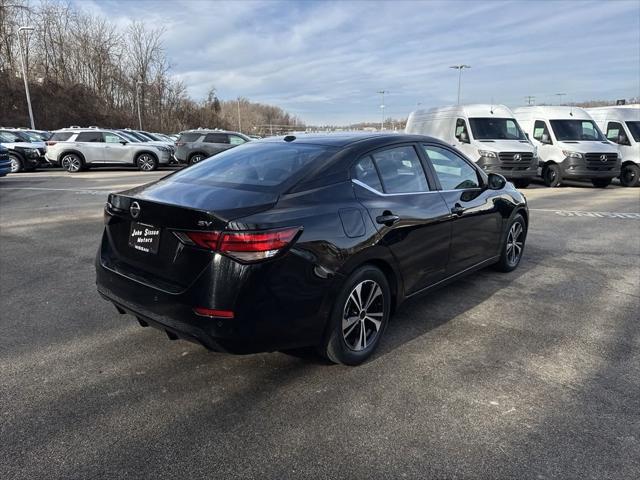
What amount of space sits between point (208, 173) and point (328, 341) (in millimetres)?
1614

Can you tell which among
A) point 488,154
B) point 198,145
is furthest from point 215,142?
point 488,154

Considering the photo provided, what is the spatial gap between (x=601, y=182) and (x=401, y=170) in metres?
15.4

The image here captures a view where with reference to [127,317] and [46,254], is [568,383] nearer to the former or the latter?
[127,317]

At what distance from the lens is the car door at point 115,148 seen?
19922 mm

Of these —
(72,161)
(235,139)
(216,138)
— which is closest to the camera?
(72,161)

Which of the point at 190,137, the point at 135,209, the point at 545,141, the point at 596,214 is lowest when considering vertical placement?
the point at 596,214

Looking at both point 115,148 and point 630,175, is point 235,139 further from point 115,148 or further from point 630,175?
point 630,175

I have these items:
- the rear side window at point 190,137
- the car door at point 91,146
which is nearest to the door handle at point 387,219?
the rear side window at point 190,137

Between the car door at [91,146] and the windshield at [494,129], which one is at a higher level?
the windshield at [494,129]

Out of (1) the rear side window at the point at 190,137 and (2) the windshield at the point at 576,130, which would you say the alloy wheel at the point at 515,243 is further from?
(1) the rear side window at the point at 190,137

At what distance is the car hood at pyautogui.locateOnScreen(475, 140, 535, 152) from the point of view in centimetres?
1404

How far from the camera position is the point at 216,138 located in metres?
21.1

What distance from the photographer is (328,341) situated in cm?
321

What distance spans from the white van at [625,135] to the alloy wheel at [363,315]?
50.8ft
